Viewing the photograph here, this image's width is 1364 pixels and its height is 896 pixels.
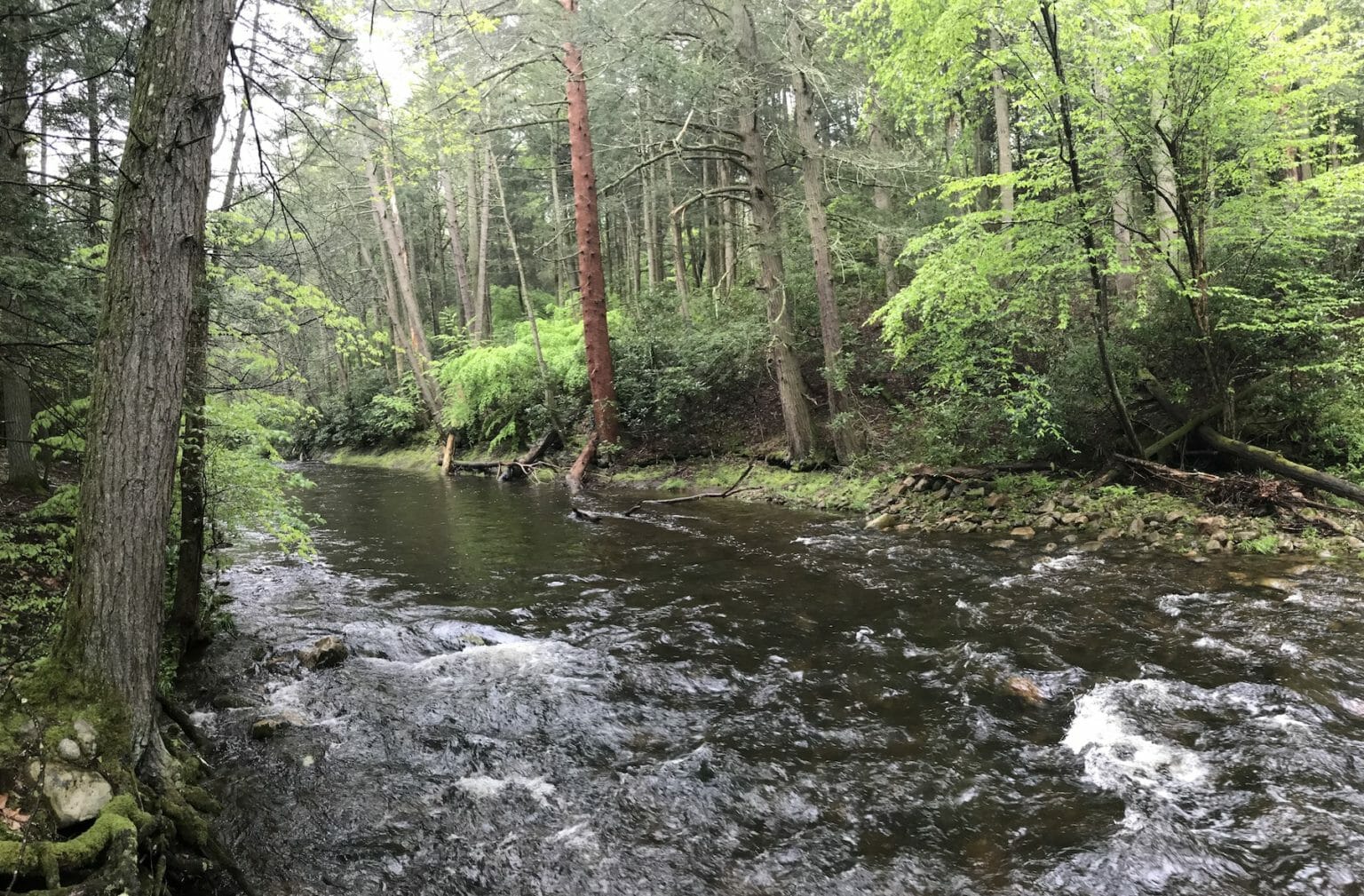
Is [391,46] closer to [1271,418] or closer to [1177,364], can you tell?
[1177,364]

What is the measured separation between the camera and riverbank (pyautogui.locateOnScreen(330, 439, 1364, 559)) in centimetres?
775

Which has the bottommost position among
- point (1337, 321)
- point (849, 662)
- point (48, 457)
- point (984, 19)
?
point (849, 662)

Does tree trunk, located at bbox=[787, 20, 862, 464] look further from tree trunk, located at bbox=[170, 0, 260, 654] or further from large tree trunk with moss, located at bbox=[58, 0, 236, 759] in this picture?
large tree trunk with moss, located at bbox=[58, 0, 236, 759]

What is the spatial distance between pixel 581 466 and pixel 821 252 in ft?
24.3

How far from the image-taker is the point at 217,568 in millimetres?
6461

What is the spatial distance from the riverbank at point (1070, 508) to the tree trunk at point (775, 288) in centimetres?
93

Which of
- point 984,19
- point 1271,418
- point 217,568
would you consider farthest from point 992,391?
point 217,568

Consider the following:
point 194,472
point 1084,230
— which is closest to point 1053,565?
point 1084,230

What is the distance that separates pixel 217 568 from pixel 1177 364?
12207 mm

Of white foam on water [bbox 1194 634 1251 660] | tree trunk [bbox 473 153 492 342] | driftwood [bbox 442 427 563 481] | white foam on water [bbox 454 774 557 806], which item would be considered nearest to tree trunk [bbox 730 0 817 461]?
driftwood [bbox 442 427 563 481]

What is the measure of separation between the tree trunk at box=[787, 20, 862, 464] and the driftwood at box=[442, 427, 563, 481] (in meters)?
8.50

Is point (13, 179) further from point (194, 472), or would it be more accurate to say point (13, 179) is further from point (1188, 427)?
point (1188, 427)

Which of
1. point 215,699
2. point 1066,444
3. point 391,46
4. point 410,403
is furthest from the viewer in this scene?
point 410,403

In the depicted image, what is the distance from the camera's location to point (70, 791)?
2951mm
